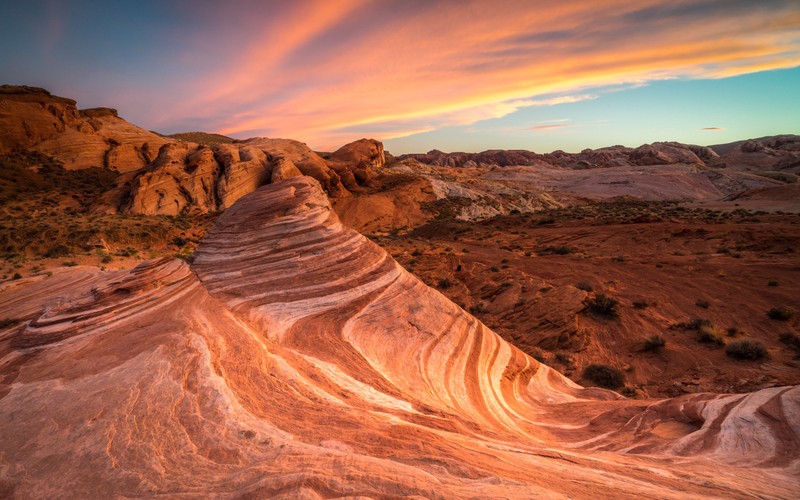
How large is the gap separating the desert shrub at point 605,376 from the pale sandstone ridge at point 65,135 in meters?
55.4

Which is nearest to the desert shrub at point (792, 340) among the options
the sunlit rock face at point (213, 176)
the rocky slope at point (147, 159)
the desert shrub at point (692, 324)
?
the desert shrub at point (692, 324)

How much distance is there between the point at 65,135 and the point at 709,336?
2555 inches

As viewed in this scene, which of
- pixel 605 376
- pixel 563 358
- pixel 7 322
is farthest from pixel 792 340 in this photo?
pixel 7 322

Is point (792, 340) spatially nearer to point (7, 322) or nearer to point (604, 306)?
point (604, 306)

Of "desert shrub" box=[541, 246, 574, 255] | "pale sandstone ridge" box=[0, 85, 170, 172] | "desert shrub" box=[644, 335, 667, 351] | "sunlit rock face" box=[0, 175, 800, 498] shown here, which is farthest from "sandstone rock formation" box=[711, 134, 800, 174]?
"pale sandstone ridge" box=[0, 85, 170, 172]

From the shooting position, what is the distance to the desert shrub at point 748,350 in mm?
9617

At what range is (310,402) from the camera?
370 centimetres

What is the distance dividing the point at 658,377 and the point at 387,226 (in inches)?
1282

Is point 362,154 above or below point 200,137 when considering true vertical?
below

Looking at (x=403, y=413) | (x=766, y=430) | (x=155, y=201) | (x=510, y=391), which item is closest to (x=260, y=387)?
(x=403, y=413)

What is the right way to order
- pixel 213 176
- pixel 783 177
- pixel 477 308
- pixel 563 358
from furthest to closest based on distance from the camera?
1. pixel 783 177
2. pixel 213 176
3. pixel 477 308
4. pixel 563 358

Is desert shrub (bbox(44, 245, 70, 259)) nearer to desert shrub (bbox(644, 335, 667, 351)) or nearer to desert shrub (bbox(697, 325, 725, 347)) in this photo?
desert shrub (bbox(644, 335, 667, 351))

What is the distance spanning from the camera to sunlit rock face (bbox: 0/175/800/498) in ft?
8.54

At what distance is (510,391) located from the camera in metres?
6.69
